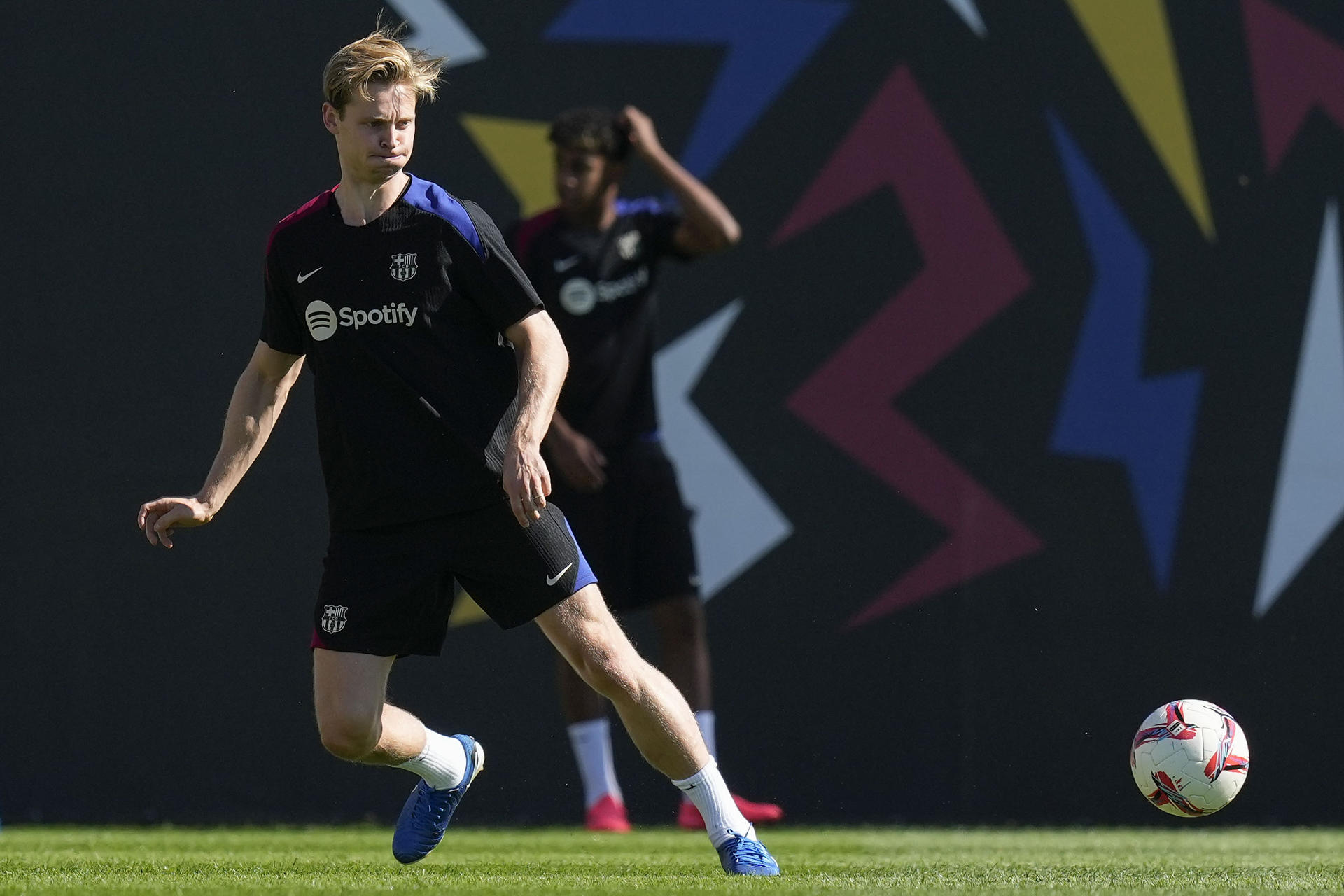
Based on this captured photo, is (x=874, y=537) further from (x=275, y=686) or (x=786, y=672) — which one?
(x=275, y=686)

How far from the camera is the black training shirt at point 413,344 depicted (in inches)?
156

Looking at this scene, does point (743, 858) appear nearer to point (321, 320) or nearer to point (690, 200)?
point (321, 320)

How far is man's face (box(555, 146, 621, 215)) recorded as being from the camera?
6461 millimetres

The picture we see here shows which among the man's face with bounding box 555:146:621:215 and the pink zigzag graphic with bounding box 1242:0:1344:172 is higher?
the pink zigzag graphic with bounding box 1242:0:1344:172

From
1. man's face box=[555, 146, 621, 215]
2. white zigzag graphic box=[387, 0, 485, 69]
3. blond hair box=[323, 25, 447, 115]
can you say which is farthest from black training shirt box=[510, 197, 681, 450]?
blond hair box=[323, 25, 447, 115]

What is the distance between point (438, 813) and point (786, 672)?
2586 mm

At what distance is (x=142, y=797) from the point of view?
22.1 ft

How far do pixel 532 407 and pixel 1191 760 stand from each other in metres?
2.13

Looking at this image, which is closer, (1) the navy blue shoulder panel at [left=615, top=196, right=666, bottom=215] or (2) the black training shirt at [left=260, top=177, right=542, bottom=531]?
(2) the black training shirt at [left=260, top=177, right=542, bottom=531]

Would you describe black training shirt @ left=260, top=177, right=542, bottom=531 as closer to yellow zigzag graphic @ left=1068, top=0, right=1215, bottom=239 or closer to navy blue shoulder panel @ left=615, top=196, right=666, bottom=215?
navy blue shoulder panel @ left=615, top=196, right=666, bottom=215

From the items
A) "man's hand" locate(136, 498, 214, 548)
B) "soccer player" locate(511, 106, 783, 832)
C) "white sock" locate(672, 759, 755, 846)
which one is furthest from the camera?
"soccer player" locate(511, 106, 783, 832)

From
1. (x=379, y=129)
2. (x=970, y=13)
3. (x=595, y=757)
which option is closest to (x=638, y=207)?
(x=970, y=13)

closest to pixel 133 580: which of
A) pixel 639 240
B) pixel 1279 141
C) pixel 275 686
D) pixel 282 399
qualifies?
pixel 275 686

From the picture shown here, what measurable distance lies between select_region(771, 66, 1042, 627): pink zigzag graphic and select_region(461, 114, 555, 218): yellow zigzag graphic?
98 cm
